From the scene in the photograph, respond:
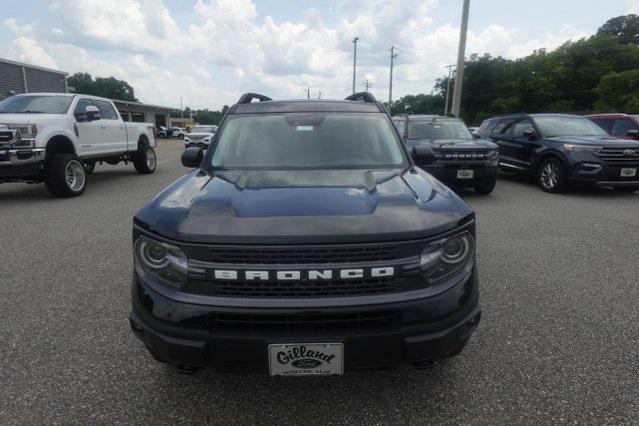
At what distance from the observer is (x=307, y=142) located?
3.24 m

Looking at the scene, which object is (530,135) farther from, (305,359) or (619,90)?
(619,90)

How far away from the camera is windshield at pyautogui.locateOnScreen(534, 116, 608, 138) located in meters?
9.47

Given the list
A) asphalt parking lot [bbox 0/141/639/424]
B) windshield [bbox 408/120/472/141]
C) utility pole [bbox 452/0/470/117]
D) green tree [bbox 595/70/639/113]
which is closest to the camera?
asphalt parking lot [bbox 0/141/639/424]

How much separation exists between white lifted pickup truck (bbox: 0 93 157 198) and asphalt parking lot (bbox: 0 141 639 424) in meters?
3.05

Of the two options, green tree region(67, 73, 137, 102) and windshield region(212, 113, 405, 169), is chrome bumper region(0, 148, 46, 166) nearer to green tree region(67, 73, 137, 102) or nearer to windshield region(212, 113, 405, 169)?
windshield region(212, 113, 405, 169)

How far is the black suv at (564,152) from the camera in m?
8.24

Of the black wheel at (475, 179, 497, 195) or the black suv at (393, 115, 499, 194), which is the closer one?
the black suv at (393, 115, 499, 194)

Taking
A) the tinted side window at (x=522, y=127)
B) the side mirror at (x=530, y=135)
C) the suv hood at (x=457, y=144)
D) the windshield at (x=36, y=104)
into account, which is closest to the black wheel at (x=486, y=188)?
the suv hood at (x=457, y=144)

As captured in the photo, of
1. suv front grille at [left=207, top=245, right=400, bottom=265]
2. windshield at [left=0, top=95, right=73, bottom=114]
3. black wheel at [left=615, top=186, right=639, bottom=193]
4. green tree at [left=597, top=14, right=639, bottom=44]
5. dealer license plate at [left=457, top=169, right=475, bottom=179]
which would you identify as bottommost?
black wheel at [left=615, top=186, right=639, bottom=193]

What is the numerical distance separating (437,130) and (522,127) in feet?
7.93

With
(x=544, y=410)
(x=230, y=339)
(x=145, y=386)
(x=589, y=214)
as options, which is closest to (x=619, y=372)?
(x=544, y=410)

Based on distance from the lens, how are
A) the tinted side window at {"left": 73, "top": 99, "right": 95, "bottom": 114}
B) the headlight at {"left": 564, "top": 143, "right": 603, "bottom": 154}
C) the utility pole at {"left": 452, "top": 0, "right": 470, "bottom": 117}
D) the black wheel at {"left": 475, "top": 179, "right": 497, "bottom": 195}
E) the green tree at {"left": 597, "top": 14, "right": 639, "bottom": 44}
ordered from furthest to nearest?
the green tree at {"left": 597, "top": 14, "right": 639, "bottom": 44}, the utility pole at {"left": 452, "top": 0, "right": 470, "bottom": 117}, the tinted side window at {"left": 73, "top": 99, "right": 95, "bottom": 114}, the black wheel at {"left": 475, "top": 179, "right": 497, "bottom": 195}, the headlight at {"left": 564, "top": 143, "right": 603, "bottom": 154}

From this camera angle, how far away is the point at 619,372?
2547mm

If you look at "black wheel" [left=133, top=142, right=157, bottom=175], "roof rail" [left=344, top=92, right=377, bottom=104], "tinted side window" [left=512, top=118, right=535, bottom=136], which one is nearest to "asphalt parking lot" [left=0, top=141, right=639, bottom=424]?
"roof rail" [left=344, top=92, right=377, bottom=104]
